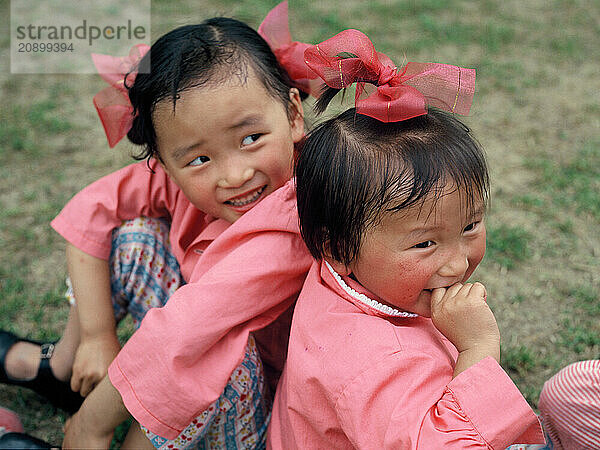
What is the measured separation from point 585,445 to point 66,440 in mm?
1412

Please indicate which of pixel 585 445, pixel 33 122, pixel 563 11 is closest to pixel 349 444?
pixel 585 445

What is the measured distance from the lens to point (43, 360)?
2.22m

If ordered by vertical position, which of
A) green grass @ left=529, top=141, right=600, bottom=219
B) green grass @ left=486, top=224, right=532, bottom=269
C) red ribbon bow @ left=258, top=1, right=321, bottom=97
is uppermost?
red ribbon bow @ left=258, top=1, right=321, bottom=97

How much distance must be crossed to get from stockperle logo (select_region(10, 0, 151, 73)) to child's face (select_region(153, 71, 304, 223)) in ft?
9.69

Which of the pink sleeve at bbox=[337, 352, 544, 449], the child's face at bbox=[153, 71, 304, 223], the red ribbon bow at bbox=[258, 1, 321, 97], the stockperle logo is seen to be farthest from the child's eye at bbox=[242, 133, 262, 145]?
the stockperle logo

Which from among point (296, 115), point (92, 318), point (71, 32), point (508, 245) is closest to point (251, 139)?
point (296, 115)

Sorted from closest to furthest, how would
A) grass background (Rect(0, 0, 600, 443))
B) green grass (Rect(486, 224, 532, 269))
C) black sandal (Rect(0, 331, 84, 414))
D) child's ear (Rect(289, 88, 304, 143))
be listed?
child's ear (Rect(289, 88, 304, 143))
black sandal (Rect(0, 331, 84, 414))
grass background (Rect(0, 0, 600, 443))
green grass (Rect(486, 224, 532, 269))

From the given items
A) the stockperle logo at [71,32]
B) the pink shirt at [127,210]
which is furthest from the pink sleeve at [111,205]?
the stockperle logo at [71,32]

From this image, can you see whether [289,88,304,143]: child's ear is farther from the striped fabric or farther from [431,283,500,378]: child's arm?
the striped fabric

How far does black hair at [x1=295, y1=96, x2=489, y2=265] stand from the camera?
1.36m

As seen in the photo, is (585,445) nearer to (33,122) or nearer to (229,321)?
(229,321)

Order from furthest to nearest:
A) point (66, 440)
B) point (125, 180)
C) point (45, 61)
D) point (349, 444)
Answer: point (45, 61) < point (125, 180) < point (66, 440) < point (349, 444)

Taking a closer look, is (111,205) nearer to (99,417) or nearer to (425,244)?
(99,417)

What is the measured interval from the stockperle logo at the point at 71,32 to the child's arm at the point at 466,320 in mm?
3615
